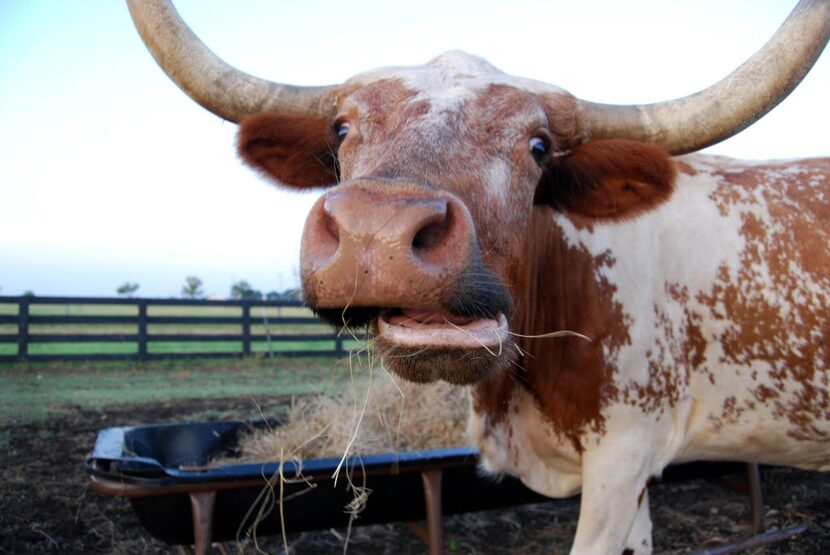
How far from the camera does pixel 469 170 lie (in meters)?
2.02

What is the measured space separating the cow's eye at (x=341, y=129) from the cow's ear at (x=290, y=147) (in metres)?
0.07

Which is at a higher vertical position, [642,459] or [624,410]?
[624,410]

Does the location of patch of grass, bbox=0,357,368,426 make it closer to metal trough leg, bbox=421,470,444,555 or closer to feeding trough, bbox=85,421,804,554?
feeding trough, bbox=85,421,804,554

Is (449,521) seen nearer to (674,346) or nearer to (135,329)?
(674,346)

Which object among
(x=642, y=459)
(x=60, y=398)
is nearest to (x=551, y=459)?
(x=642, y=459)

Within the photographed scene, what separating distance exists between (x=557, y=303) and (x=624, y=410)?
1.83 ft

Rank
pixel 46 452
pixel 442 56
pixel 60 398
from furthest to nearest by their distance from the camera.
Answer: pixel 60 398, pixel 46 452, pixel 442 56

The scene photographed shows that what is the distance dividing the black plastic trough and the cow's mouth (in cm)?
104

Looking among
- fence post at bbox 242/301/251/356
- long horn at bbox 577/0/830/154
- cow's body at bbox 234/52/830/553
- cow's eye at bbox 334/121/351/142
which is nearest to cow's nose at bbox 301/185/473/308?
cow's body at bbox 234/52/830/553

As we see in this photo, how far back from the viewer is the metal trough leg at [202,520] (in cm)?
269

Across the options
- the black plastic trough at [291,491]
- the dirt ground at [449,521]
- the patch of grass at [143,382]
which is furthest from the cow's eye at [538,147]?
the patch of grass at [143,382]

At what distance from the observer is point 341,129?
2.56 m

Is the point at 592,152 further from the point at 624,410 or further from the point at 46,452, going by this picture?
the point at 46,452

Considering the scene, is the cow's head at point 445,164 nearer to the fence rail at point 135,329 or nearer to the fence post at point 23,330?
the fence rail at point 135,329
